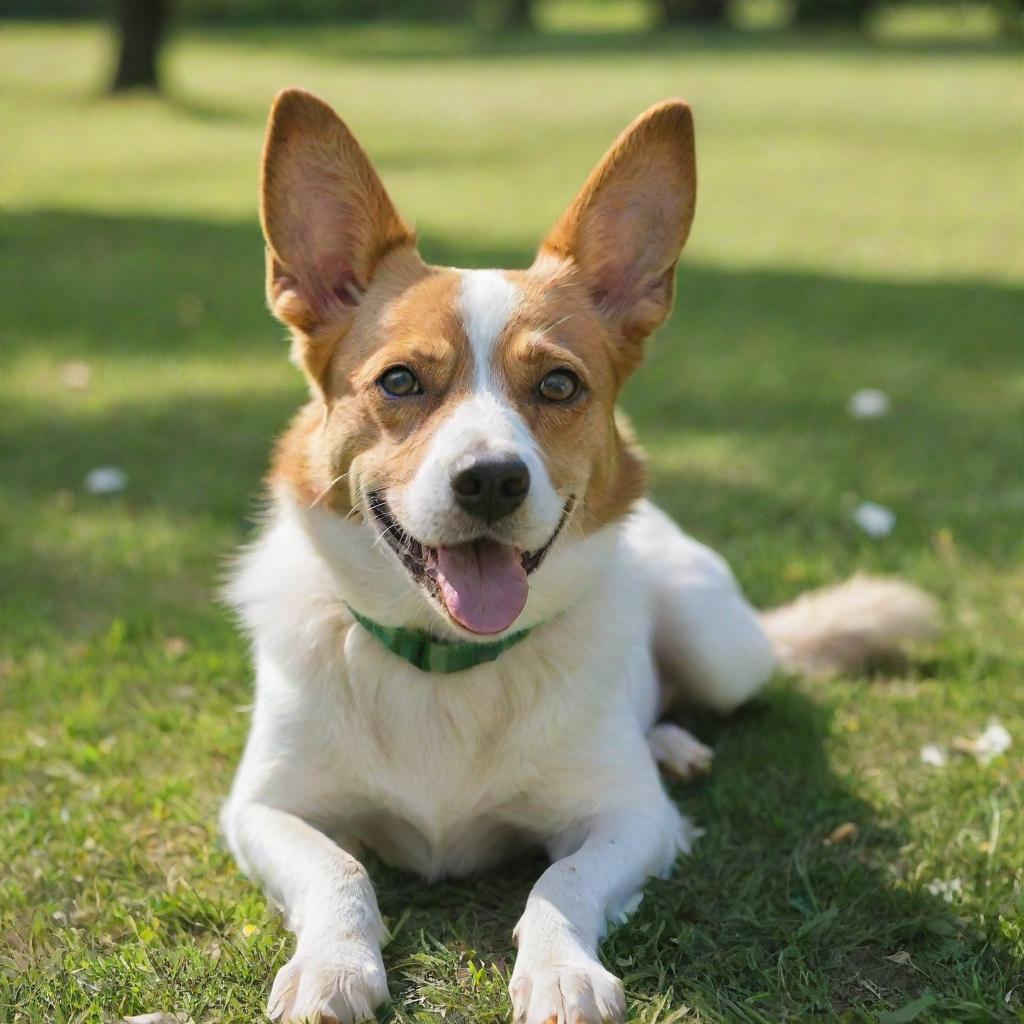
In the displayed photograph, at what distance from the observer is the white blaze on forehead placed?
3.25m

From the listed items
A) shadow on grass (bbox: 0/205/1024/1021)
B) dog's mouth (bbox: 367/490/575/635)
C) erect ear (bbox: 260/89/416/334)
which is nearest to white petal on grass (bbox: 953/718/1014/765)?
shadow on grass (bbox: 0/205/1024/1021)

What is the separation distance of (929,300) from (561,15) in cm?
4522

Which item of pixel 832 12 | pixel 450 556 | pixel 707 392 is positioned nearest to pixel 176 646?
pixel 450 556

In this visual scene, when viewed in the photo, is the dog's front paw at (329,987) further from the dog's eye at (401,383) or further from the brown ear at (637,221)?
the brown ear at (637,221)

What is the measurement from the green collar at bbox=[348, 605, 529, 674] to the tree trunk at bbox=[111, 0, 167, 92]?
62.2 ft

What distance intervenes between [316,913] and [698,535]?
315cm

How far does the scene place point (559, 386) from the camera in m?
3.30

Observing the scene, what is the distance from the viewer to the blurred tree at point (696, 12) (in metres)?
42.5

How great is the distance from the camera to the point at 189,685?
4.49 metres

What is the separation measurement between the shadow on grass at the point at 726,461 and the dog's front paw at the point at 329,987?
151 millimetres

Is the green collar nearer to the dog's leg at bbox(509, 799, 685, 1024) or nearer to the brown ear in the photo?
the dog's leg at bbox(509, 799, 685, 1024)

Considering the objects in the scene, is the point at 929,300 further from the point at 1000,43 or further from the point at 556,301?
the point at 1000,43

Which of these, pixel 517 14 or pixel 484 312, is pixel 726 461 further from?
pixel 517 14

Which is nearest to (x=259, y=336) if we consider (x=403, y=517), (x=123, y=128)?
(x=403, y=517)
